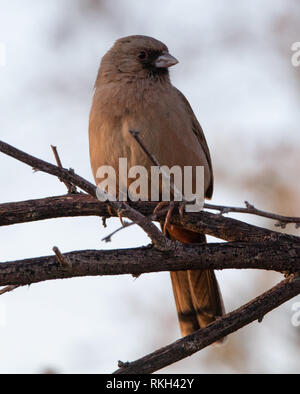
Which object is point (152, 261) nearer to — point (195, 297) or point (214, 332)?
point (214, 332)

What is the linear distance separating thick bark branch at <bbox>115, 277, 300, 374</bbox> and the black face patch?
8.51 feet

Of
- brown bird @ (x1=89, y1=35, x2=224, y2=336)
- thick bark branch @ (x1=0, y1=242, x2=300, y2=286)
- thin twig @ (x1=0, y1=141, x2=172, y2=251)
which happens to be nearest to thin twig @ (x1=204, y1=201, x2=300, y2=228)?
thick bark branch @ (x1=0, y1=242, x2=300, y2=286)

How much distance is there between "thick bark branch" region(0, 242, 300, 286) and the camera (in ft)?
12.7

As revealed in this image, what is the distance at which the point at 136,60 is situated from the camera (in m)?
6.23

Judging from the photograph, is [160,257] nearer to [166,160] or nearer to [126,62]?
[166,160]

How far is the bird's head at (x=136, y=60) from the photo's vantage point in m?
6.12

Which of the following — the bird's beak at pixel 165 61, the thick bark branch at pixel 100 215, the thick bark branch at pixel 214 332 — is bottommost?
the thick bark branch at pixel 214 332

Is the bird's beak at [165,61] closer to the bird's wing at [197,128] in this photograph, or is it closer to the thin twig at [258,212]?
the bird's wing at [197,128]

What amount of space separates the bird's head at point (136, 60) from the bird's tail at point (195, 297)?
145 centimetres

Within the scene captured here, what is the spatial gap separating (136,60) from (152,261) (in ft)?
8.82

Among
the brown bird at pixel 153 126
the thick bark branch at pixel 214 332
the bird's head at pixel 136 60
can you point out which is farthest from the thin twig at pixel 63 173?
the bird's head at pixel 136 60

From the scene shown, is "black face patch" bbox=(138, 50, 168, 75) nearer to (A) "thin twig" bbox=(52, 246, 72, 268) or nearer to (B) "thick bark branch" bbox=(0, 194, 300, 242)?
(B) "thick bark branch" bbox=(0, 194, 300, 242)

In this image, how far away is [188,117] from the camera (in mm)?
6055

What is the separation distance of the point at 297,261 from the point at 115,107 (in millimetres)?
2145
